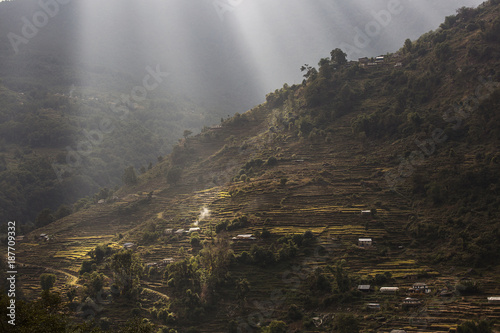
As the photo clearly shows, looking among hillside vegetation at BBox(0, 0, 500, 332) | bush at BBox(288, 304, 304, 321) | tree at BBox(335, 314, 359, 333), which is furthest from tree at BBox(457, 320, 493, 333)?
bush at BBox(288, 304, 304, 321)

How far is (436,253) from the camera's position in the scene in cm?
5022

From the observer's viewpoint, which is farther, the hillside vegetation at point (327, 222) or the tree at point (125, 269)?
the tree at point (125, 269)

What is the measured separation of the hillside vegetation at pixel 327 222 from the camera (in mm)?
46125

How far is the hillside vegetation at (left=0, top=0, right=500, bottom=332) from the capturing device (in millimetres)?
46125

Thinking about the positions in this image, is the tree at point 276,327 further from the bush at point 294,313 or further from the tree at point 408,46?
the tree at point 408,46

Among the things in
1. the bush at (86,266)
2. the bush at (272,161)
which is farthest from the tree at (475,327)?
the bush at (86,266)

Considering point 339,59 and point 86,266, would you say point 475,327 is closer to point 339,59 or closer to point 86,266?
point 86,266

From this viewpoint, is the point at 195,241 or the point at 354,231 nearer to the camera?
the point at 354,231

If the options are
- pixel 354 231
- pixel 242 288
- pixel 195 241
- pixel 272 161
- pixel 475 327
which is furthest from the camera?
pixel 272 161

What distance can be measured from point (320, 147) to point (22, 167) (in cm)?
10369

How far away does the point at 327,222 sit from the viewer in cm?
6003

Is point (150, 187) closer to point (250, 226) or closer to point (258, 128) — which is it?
point (258, 128)

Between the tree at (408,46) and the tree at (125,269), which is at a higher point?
the tree at (408,46)

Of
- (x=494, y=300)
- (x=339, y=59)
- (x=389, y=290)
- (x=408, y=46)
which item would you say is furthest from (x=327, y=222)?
(x=408, y=46)
